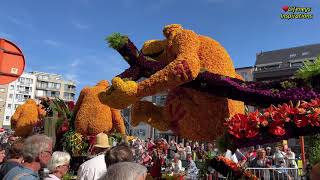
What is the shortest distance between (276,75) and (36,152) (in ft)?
122

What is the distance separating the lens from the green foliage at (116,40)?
5051 millimetres

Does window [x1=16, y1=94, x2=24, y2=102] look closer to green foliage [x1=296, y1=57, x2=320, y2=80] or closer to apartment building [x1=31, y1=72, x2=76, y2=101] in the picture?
apartment building [x1=31, y1=72, x2=76, y2=101]

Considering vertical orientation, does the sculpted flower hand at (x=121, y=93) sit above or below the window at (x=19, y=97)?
below

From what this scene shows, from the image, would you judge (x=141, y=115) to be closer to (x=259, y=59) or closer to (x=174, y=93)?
(x=174, y=93)

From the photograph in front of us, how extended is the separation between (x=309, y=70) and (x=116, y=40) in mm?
2468

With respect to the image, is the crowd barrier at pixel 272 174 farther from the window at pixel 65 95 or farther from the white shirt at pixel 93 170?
the window at pixel 65 95

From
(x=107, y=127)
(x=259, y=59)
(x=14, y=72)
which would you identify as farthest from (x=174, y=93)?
(x=259, y=59)

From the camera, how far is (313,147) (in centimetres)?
448

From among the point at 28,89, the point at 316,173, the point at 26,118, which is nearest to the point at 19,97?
the point at 28,89

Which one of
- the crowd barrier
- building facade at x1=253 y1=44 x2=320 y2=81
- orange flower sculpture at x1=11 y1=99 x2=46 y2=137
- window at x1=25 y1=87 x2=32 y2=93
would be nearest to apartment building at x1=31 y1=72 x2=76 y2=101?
window at x1=25 y1=87 x2=32 y2=93

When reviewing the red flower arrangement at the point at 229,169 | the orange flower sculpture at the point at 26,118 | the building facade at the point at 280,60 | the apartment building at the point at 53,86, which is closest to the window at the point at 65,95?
the apartment building at the point at 53,86

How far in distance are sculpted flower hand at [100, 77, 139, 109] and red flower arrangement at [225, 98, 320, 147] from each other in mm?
1231

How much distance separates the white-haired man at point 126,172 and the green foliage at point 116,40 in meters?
2.95

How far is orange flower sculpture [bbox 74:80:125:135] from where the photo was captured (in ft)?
27.6
